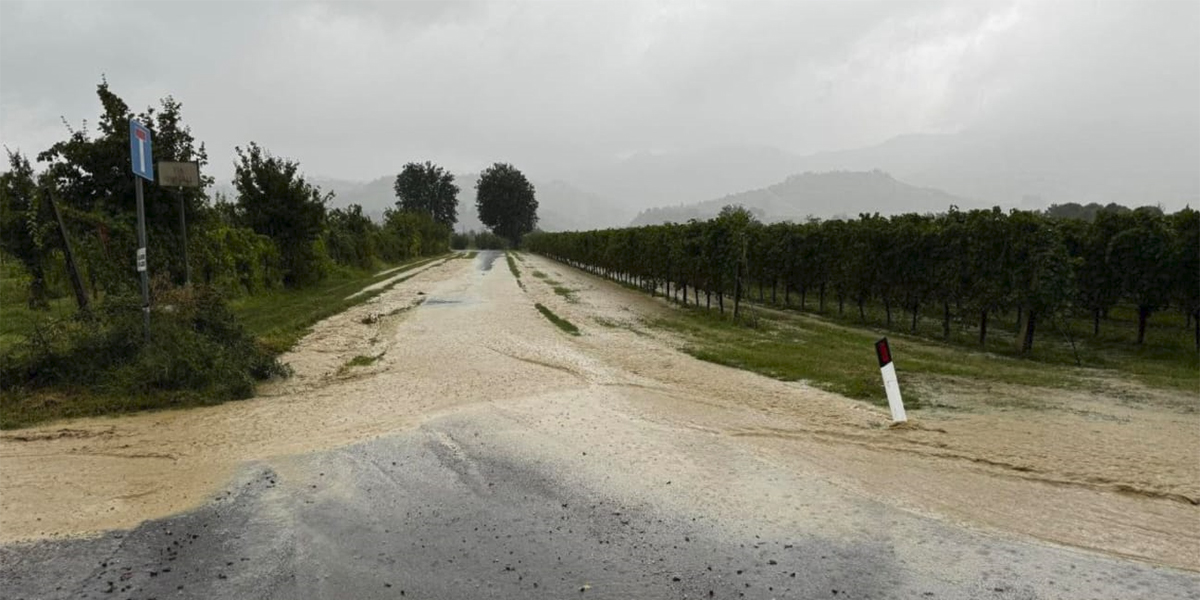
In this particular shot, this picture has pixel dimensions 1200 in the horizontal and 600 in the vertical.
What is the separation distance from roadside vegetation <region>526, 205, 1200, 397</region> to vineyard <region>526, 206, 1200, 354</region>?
0.04m

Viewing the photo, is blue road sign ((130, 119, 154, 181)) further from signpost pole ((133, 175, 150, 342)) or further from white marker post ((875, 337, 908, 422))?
white marker post ((875, 337, 908, 422))

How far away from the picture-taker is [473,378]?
38.0 ft

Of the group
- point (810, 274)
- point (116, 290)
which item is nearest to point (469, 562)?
point (116, 290)

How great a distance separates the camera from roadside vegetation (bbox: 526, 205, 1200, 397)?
14.2 m

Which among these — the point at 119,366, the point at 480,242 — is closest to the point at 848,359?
the point at 119,366

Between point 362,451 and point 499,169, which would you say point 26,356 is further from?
point 499,169

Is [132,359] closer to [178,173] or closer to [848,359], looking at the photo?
[178,173]

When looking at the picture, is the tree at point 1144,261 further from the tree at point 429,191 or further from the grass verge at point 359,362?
the tree at point 429,191

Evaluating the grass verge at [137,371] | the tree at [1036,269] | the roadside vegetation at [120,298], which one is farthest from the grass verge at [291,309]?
the tree at [1036,269]

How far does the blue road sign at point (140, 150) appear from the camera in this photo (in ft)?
31.5

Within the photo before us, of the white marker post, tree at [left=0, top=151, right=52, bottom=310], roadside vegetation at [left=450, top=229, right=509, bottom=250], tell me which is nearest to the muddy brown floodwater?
the white marker post

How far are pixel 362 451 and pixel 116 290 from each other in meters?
8.60

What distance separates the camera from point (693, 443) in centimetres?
789

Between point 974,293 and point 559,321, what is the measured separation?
11.2m
